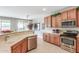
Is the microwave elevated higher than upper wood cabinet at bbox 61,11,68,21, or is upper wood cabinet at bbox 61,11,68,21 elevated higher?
upper wood cabinet at bbox 61,11,68,21

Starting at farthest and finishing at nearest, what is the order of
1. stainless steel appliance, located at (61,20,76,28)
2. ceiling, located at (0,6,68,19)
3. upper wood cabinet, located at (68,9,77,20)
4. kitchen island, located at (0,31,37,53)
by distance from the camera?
ceiling, located at (0,6,68,19), stainless steel appliance, located at (61,20,76,28), upper wood cabinet, located at (68,9,77,20), kitchen island, located at (0,31,37,53)

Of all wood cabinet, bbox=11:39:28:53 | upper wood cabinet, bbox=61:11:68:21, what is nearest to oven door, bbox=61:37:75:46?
upper wood cabinet, bbox=61:11:68:21

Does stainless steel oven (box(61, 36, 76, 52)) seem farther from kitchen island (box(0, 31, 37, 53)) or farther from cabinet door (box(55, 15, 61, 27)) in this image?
cabinet door (box(55, 15, 61, 27))

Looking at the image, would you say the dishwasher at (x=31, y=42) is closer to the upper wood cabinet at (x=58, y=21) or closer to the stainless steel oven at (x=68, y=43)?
the stainless steel oven at (x=68, y=43)

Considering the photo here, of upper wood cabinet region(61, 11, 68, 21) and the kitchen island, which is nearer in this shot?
the kitchen island

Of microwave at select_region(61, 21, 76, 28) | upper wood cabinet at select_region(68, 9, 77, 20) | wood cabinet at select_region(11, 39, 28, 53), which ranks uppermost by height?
upper wood cabinet at select_region(68, 9, 77, 20)

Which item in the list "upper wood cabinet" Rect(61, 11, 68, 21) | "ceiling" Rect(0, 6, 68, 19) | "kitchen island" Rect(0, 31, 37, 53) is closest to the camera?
"kitchen island" Rect(0, 31, 37, 53)

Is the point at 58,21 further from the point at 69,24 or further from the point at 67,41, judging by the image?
the point at 67,41

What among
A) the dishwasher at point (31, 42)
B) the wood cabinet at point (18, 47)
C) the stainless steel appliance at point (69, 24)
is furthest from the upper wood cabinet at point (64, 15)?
the wood cabinet at point (18, 47)

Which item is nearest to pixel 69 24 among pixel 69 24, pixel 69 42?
pixel 69 24

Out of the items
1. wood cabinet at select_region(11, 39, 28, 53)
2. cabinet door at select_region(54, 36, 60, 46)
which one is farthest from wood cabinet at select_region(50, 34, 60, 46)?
wood cabinet at select_region(11, 39, 28, 53)

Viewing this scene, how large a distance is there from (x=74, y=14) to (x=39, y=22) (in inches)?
259
